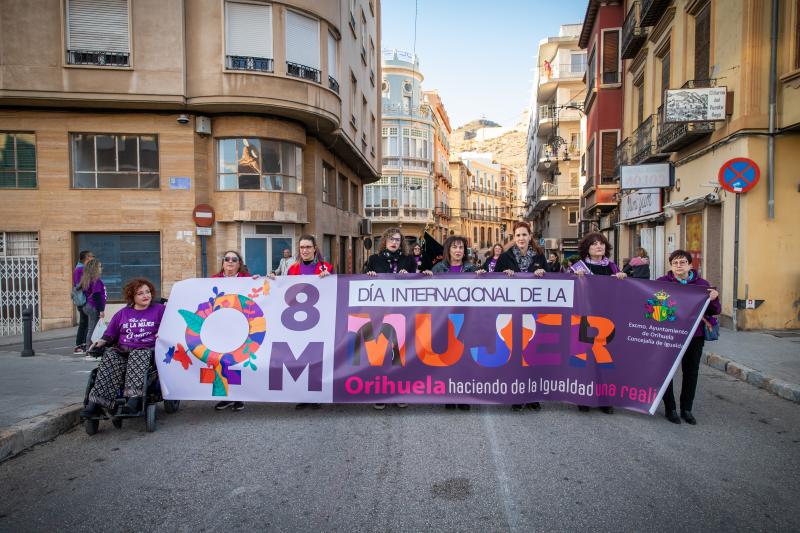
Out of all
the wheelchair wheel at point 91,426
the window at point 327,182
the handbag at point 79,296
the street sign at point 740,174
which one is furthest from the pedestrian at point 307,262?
the window at point 327,182

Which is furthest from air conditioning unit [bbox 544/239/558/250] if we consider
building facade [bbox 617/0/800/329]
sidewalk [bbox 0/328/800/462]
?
sidewalk [bbox 0/328/800/462]

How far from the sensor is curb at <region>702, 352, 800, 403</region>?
6.15m

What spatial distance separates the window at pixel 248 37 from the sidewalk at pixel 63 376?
30.8ft

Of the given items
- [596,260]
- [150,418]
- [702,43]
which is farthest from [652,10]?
[150,418]

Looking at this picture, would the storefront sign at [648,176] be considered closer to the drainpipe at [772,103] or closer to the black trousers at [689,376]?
the drainpipe at [772,103]

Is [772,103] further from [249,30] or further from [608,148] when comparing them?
[249,30]

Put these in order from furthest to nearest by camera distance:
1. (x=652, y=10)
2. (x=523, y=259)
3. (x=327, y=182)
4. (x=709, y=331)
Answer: (x=327, y=182) < (x=652, y=10) < (x=523, y=259) < (x=709, y=331)

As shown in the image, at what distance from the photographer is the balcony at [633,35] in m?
17.7

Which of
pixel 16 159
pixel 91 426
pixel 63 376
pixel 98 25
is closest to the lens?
pixel 91 426

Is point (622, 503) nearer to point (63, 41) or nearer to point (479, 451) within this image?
point (479, 451)

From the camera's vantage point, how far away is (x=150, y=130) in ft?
49.8

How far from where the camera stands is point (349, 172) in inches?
985

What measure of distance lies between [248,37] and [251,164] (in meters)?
3.81

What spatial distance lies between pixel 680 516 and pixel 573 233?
1586 inches
